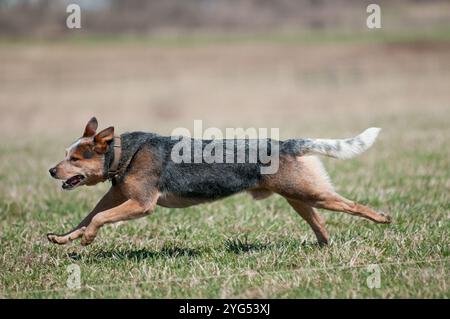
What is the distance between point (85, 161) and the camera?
638cm

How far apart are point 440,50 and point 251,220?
34.3m

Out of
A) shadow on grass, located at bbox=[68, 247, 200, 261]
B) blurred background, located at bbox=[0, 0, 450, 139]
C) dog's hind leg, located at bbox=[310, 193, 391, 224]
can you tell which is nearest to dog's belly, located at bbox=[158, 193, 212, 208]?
shadow on grass, located at bbox=[68, 247, 200, 261]

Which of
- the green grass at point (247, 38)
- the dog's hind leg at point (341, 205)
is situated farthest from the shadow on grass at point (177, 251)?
the green grass at point (247, 38)

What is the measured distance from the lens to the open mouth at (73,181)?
6.37m

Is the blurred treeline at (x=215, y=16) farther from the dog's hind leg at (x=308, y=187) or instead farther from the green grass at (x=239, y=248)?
the dog's hind leg at (x=308, y=187)

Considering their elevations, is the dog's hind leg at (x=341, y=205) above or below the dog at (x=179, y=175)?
below

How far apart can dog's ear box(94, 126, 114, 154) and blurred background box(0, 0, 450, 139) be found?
11909 mm

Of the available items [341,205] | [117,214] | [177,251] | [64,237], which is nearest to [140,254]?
[177,251]

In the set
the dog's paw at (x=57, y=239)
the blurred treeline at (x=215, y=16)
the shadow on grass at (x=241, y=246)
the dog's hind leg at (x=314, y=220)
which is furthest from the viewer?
the blurred treeline at (x=215, y=16)

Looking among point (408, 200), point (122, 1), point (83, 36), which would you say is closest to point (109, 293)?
point (408, 200)

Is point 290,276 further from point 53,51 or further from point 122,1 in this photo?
point 122,1

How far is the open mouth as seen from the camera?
637cm

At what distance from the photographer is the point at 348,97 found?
31078 millimetres

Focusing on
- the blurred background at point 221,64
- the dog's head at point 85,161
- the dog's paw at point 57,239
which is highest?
the blurred background at point 221,64
